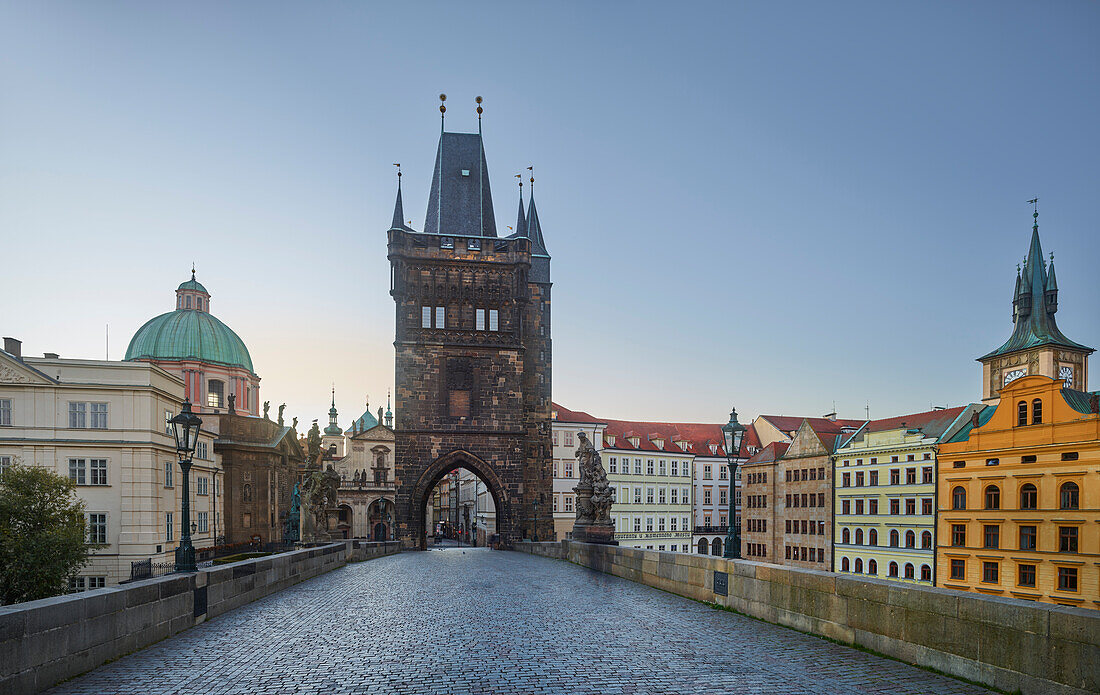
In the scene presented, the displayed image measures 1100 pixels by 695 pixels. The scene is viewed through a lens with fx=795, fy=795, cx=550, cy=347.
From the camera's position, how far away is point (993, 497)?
47344 mm

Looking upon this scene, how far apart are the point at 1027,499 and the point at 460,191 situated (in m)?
39.0

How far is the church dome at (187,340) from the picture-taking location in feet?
222

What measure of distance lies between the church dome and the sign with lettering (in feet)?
207

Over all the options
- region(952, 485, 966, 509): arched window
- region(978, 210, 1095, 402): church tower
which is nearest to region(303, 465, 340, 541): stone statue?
region(952, 485, 966, 509): arched window

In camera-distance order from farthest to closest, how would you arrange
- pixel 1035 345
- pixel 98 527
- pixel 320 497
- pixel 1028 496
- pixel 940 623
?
pixel 1035 345, pixel 1028 496, pixel 98 527, pixel 320 497, pixel 940 623

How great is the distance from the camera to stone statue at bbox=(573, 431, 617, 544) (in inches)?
1040

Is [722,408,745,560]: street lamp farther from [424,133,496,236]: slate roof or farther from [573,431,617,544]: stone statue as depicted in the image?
[424,133,496,236]: slate roof

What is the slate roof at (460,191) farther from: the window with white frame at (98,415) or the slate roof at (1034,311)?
the slate roof at (1034,311)

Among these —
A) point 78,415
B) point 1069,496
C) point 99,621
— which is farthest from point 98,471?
point 1069,496

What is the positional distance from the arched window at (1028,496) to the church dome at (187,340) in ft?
199

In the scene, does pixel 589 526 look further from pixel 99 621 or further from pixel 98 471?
pixel 98 471

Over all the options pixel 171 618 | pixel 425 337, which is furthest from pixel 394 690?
pixel 425 337

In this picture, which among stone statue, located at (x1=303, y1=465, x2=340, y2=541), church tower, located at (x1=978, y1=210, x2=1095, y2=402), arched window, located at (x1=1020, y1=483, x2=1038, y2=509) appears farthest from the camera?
church tower, located at (x1=978, y1=210, x2=1095, y2=402)

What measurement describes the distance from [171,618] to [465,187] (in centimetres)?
4500
